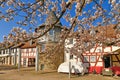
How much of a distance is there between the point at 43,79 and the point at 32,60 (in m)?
23.8

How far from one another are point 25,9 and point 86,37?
22.0 feet

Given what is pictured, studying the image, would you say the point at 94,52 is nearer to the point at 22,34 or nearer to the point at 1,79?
the point at 1,79

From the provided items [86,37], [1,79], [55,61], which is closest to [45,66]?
[55,61]

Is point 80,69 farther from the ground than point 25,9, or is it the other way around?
point 25,9

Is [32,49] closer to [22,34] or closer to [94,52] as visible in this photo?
[94,52]

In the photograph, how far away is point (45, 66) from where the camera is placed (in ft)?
116

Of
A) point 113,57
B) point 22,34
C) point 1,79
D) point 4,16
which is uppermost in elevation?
point 4,16

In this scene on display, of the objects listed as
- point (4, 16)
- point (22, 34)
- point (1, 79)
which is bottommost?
point (1, 79)

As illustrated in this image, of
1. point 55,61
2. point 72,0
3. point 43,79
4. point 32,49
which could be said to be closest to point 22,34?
point 72,0

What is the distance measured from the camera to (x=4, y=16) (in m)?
7.14

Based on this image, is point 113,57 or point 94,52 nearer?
point 113,57

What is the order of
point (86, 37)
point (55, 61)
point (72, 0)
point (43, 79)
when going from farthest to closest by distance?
point (55, 61) → point (43, 79) → point (86, 37) → point (72, 0)

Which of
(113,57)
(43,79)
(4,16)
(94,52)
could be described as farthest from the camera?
(94,52)

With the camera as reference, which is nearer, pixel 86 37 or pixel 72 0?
pixel 72 0
